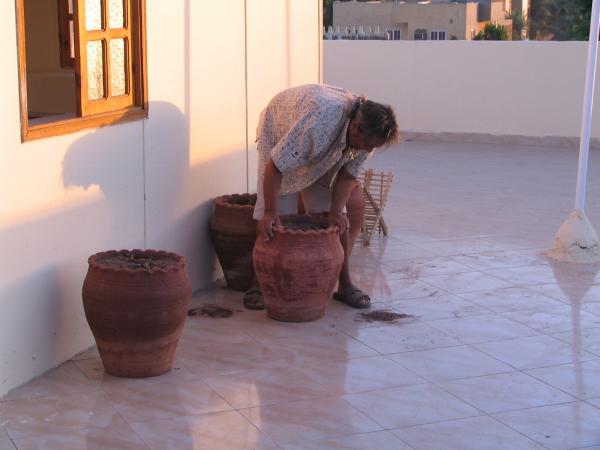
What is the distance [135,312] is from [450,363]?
164 cm

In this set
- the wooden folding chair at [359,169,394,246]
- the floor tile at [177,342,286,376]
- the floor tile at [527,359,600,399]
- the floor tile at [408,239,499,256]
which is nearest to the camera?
the floor tile at [527,359,600,399]

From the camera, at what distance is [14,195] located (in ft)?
14.9

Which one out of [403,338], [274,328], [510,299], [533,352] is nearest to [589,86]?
[510,299]

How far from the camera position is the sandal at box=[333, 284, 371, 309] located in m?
6.23

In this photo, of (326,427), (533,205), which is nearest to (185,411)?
(326,427)

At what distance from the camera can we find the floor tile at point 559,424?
13.9 feet

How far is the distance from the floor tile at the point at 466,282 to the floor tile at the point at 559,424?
210 cm

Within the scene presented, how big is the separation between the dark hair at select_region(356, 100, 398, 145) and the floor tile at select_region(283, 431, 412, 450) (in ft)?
5.97

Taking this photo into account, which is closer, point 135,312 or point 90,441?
point 90,441

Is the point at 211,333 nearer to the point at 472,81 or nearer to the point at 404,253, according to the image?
the point at 404,253

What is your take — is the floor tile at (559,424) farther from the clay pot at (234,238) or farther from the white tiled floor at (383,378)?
the clay pot at (234,238)

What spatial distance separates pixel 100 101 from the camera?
5355mm

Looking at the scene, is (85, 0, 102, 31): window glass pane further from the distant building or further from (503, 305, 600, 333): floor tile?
the distant building

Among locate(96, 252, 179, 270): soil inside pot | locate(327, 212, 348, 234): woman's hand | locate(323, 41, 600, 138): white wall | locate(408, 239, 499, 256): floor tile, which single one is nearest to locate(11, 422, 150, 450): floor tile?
locate(96, 252, 179, 270): soil inside pot
